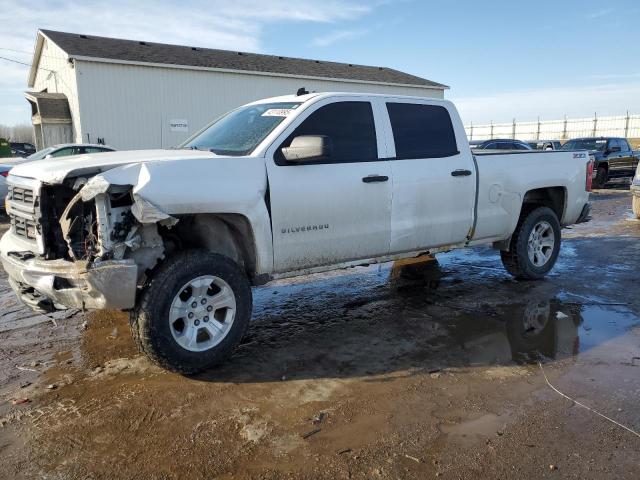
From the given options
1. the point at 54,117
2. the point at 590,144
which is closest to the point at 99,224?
the point at 54,117

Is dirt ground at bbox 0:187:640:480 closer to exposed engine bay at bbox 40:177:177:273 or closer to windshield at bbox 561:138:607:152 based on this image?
exposed engine bay at bbox 40:177:177:273

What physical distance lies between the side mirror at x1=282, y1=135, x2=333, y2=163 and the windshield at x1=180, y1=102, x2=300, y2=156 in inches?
13.3

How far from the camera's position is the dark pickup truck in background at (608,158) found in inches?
750

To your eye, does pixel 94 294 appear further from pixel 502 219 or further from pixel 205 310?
pixel 502 219

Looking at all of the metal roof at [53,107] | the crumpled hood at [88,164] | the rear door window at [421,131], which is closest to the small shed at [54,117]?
the metal roof at [53,107]

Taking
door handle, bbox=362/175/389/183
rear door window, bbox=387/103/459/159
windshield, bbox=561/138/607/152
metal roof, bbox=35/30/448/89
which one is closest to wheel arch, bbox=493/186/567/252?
rear door window, bbox=387/103/459/159

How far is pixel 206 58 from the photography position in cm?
2317

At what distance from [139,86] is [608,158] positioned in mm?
17969

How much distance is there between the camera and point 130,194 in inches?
143

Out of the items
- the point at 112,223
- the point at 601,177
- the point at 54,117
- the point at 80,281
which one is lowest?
the point at 601,177

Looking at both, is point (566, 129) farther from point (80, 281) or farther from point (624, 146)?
point (80, 281)

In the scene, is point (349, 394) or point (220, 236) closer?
point (349, 394)

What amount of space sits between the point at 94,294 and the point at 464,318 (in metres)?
3.45

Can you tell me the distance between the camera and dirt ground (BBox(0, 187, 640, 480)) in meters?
2.87
